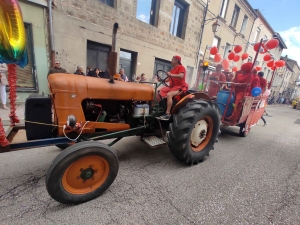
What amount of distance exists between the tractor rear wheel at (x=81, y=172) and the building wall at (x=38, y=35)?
488cm

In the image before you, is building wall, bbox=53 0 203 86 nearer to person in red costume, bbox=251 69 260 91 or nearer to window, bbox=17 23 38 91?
window, bbox=17 23 38 91

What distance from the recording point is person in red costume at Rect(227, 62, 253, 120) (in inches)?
147

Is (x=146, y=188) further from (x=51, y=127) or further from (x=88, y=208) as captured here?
(x=51, y=127)

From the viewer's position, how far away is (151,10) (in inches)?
302

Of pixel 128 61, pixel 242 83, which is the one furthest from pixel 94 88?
pixel 128 61

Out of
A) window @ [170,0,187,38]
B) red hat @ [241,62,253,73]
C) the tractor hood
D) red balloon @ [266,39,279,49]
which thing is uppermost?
window @ [170,0,187,38]

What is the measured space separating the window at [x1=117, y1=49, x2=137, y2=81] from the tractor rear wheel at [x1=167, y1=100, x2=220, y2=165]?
5.03m

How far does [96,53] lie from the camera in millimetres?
6375

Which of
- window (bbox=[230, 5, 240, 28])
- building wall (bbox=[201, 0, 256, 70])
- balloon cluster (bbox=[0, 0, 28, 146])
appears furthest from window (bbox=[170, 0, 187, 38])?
balloon cluster (bbox=[0, 0, 28, 146])

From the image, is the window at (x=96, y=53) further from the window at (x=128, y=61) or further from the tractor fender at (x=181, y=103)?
the tractor fender at (x=181, y=103)

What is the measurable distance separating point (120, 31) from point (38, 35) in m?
2.98

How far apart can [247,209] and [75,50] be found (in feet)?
20.9

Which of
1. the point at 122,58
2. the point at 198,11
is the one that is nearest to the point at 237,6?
the point at 198,11

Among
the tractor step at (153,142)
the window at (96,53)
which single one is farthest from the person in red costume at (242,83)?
the window at (96,53)
